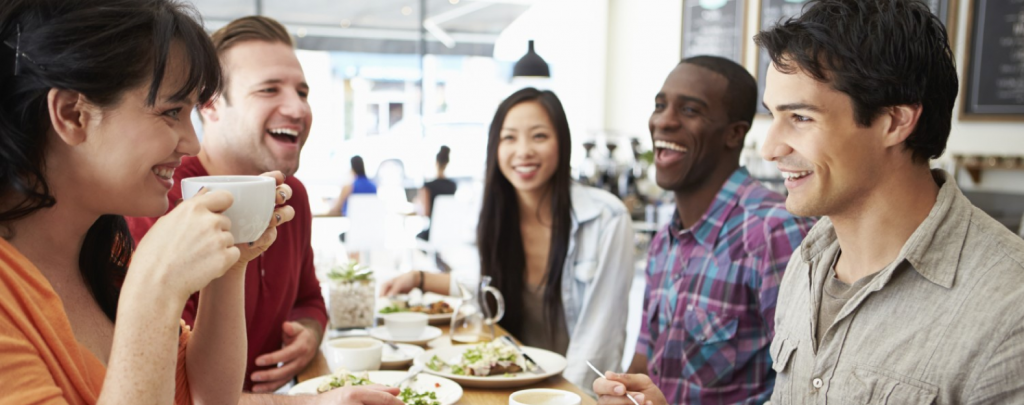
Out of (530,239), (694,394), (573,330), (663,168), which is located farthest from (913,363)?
(530,239)

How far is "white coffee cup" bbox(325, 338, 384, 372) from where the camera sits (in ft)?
5.93

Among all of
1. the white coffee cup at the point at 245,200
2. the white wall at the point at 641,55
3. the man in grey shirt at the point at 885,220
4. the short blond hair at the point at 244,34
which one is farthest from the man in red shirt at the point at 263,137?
the white wall at the point at 641,55

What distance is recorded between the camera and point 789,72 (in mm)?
1389

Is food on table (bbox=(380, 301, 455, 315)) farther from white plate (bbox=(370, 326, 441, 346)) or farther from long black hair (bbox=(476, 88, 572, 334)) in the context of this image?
long black hair (bbox=(476, 88, 572, 334))

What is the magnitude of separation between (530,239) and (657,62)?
4.77 meters

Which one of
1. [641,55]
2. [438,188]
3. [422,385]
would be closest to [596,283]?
[422,385]

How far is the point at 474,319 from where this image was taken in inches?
86.4

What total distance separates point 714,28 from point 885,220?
17.8 feet

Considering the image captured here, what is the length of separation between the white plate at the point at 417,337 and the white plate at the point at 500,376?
0.20 meters

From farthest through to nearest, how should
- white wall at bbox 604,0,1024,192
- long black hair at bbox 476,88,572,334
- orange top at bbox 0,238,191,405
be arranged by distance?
white wall at bbox 604,0,1024,192 < long black hair at bbox 476,88,572,334 < orange top at bbox 0,238,191,405

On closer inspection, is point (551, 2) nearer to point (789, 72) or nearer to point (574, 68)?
point (574, 68)

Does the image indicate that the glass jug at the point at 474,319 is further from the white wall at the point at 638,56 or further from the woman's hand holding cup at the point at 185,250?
the white wall at the point at 638,56

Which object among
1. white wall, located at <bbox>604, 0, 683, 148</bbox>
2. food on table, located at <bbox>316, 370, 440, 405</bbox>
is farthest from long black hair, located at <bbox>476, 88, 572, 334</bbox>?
white wall, located at <bbox>604, 0, 683, 148</bbox>

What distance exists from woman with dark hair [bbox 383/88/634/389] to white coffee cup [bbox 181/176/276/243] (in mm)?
1641
